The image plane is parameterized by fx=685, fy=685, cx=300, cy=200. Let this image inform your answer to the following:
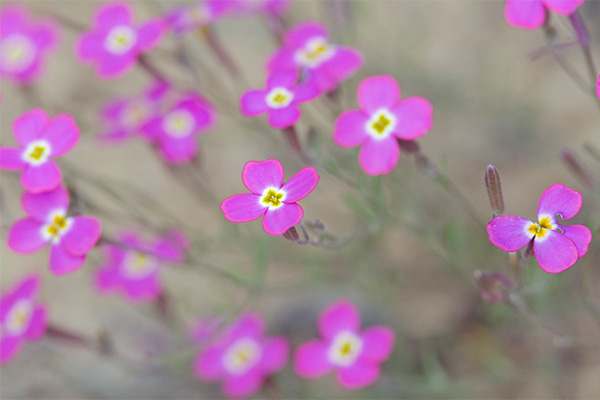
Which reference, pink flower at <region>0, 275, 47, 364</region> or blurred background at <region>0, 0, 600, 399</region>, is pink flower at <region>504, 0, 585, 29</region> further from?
pink flower at <region>0, 275, 47, 364</region>

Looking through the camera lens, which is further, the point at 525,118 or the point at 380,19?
the point at 380,19

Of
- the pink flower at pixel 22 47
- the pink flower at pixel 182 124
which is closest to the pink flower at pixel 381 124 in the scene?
the pink flower at pixel 182 124

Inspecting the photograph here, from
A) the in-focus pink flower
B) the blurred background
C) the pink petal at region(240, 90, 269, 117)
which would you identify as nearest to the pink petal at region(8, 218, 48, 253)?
the blurred background

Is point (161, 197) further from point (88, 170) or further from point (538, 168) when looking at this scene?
point (538, 168)

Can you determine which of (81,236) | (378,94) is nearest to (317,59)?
(378,94)

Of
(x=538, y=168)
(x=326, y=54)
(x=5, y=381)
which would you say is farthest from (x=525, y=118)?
(x=5, y=381)
